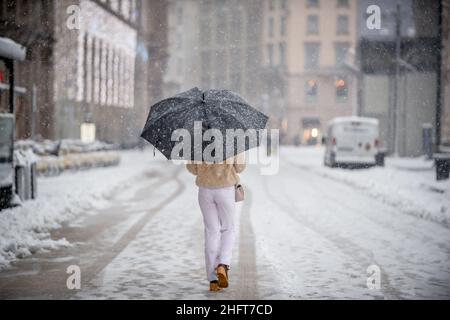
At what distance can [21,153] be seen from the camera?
14859 mm

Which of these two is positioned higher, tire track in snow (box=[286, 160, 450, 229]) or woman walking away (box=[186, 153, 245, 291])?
woman walking away (box=[186, 153, 245, 291])

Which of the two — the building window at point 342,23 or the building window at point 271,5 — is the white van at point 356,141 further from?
the building window at point 271,5

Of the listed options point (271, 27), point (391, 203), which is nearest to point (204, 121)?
point (391, 203)

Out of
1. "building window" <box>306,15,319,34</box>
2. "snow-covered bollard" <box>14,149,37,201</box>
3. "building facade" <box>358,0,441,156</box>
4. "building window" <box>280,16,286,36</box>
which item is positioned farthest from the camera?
"building window" <box>280,16,286,36</box>

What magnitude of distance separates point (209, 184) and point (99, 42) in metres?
50.9

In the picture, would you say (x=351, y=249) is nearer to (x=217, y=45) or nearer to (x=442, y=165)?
(x=442, y=165)

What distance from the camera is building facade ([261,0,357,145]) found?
257 feet

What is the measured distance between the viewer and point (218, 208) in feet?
21.5

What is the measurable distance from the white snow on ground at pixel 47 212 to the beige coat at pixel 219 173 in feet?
9.60

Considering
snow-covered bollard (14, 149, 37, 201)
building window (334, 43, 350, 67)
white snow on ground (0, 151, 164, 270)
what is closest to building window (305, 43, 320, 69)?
building window (334, 43, 350, 67)

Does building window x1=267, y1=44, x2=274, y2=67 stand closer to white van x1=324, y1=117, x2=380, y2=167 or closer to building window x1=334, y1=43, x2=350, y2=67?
building window x1=334, y1=43, x2=350, y2=67

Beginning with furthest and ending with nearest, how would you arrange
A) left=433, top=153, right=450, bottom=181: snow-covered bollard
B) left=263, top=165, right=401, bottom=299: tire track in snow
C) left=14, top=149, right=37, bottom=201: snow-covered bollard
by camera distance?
left=433, top=153, right=450, bottom=181: snow-covered bollard → left=14, top=149, right=37, bottom=201: snow-covered bollard → left=263, top=165, right=401, bottom=299: tire track in snow

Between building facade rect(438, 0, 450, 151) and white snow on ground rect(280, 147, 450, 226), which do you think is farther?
building facade rect(438, 0, 450, 151)

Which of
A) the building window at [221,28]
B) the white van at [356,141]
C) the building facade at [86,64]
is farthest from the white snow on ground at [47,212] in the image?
the building window at [221,28]
